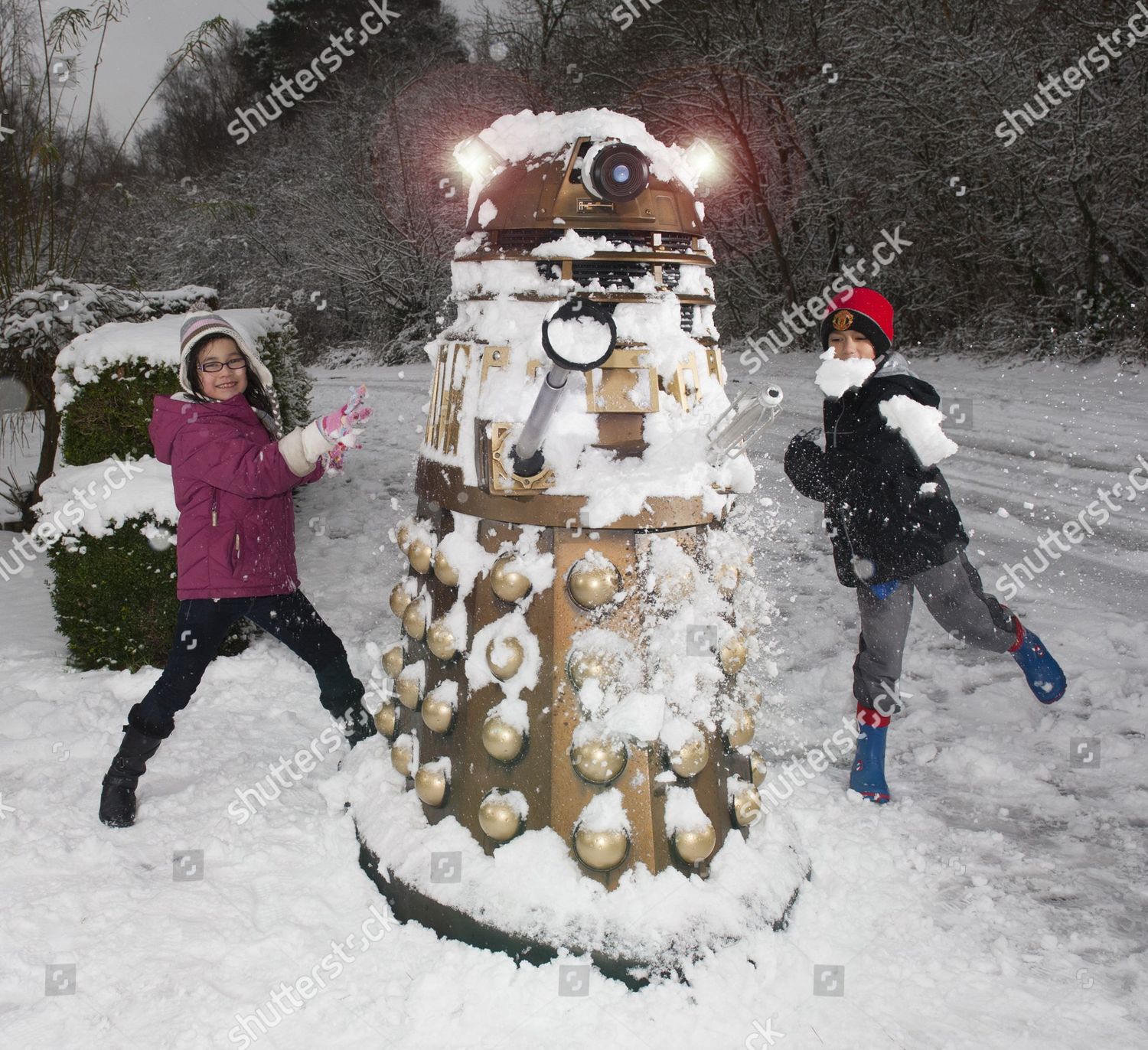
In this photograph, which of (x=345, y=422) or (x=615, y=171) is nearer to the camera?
(x=615, y=171)

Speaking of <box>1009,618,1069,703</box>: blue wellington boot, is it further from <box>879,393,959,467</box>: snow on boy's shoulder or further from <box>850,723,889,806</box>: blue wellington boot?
<box>879,393,959,467</box>: snow on boy's shoulder

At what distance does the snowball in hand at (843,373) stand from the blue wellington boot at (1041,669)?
1227 mm

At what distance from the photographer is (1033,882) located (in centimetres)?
279

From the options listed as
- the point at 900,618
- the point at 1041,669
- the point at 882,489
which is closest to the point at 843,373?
the point at 882,489

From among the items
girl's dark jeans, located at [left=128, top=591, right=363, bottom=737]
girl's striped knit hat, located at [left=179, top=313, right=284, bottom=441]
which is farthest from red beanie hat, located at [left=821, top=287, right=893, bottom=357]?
girl's dark jeans, located at [left=128, top=591, right=363, bottom=737]

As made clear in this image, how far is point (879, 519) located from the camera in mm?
3066

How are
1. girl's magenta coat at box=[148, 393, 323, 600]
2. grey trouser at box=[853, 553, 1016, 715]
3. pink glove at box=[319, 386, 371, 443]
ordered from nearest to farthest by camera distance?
pink glove at box=[319, 386, 371, 443] → girl's magenta coat at box=[148, 393, 323, 600] → grey trouser at box=[853, 553, 1016, 715]

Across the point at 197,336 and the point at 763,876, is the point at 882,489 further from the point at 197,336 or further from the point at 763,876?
the point at 197,336

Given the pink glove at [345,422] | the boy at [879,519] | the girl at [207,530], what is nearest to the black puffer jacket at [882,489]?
the boy at [879,519]

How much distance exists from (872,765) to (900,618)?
0.53m

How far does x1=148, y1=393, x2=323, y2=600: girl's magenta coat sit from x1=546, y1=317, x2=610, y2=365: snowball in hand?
1209 mm

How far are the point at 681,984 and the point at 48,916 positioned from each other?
1.77m

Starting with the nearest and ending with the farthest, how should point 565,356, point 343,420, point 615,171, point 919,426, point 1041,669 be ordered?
point 565,356 → point 615,171 → point 343,420 → point 919,426 → point 1041,669

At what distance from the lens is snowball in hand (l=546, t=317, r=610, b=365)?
6.53 ft
